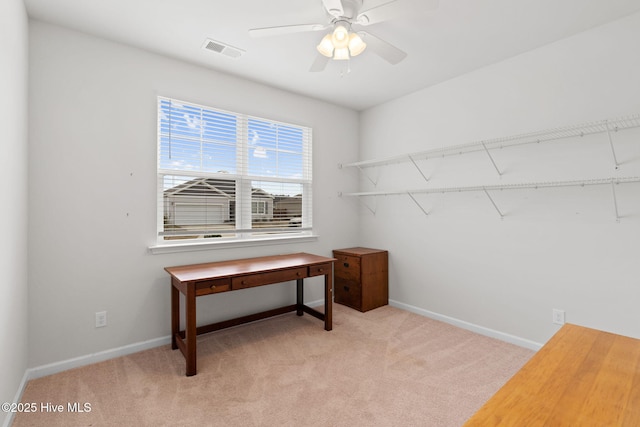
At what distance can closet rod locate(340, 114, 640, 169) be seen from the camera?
2166mm

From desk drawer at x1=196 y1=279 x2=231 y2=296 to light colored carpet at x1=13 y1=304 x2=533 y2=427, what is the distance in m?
0.59

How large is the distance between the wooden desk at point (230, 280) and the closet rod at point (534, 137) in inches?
63.2

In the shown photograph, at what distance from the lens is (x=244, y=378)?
7.32 feet

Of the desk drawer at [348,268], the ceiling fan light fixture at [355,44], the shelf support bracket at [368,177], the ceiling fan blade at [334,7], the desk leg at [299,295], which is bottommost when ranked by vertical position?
the desk leg at [299,295]

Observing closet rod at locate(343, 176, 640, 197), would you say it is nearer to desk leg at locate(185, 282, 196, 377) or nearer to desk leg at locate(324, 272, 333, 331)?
desk leg at locate(324, 272, 333, 331)

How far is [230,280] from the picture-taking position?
2482 mm

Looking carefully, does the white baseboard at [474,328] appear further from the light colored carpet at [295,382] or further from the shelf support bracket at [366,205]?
the shelf support bracket at [366,205]

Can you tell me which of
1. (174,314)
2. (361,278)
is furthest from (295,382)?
(361,278)

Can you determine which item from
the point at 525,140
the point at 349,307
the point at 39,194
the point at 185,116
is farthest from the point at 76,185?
the point at 525,140

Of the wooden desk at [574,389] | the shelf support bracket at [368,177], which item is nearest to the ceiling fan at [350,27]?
the wooden desk at [574,389]

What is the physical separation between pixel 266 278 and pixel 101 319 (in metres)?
1.34

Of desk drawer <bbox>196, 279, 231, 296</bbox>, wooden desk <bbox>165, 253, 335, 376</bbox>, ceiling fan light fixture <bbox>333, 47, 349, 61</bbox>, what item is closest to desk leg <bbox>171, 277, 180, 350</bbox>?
wooden desk <bbox>165, 253, 335, 376</bbox>

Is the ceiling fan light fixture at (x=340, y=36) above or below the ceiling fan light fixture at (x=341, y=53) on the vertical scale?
above

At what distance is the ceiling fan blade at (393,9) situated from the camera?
1638 millimetres
